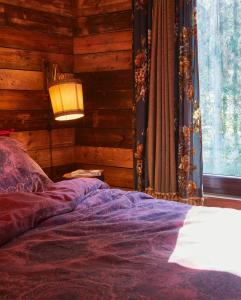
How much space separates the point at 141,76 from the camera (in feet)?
10.3

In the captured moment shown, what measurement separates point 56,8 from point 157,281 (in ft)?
8.75

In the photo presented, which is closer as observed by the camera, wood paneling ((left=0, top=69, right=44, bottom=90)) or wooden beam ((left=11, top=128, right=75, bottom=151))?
wood paneling ((left=0, top=69, right=44, bottom=90))

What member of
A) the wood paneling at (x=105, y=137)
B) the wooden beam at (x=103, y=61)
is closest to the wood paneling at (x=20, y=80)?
the wooden beam at (x=103, y=61)

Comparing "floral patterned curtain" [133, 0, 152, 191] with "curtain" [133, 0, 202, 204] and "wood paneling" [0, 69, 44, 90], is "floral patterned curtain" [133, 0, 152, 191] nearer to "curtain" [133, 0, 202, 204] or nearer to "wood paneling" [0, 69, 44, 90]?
"curtain" [133, 0, 202, 204]

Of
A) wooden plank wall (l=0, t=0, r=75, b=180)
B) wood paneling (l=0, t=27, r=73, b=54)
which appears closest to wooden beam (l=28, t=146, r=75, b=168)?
wooden plank wall (l=0, t=0, r=75, b=180)

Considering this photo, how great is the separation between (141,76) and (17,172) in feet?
4.32

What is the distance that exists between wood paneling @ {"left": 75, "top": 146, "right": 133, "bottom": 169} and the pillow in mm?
1141

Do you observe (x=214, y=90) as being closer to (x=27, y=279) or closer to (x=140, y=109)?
(x=140, y=109)

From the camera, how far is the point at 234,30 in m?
2.91

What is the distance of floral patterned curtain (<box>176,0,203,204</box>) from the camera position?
9.58 feet

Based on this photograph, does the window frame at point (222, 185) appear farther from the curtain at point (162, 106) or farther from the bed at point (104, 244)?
the bed at point (104, 244)

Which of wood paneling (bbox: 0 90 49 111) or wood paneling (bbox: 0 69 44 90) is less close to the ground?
wood paneling (bbox: 0 69 44 90)

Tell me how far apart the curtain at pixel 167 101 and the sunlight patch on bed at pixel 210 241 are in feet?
3.30

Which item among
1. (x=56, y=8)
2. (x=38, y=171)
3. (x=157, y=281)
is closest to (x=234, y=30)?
(x=56, y=8)
